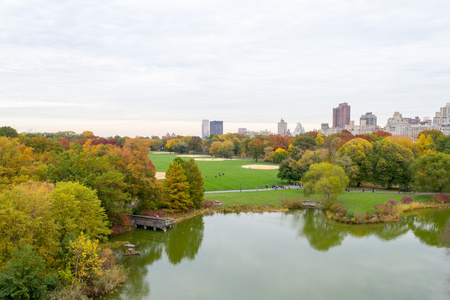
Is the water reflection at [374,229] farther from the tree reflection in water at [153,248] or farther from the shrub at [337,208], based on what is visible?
the tree reflection in water at [153,248]

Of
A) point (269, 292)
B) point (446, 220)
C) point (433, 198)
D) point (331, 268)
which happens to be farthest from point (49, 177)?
point (433, 198)

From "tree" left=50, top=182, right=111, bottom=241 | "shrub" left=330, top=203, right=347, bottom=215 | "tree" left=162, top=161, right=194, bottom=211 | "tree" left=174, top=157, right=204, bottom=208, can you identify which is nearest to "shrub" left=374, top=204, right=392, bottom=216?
"shrub" left=330, top=203, right=347, bottom=215

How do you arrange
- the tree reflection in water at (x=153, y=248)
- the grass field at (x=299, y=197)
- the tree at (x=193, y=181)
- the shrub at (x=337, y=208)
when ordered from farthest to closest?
the grass field at (x=299, y=197)
the tree at (x=193, y=181)
the shrub at (x=337, y=208)
the tree reflection in water at (x=153, y=248)

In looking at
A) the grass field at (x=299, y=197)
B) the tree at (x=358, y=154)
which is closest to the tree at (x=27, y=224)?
the grass field at (x=299, y=197)

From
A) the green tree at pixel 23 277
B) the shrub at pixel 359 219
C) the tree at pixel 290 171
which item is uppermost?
the tree at pixel 290 171

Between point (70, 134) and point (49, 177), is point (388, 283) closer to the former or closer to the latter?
point (49, 177)

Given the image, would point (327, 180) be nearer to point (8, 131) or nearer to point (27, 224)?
point (27, 224)
